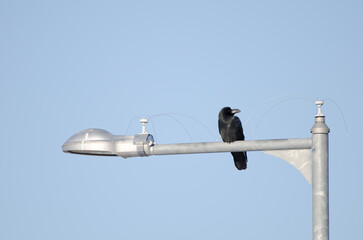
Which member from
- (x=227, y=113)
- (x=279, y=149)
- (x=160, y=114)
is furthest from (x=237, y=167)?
(x=279, y=149)

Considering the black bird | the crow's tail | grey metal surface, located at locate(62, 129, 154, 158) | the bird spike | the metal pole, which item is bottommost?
the metal pole

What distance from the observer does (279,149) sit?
6.58 meters

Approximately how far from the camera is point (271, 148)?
6.62 metres

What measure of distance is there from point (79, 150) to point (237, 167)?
3.65 metres

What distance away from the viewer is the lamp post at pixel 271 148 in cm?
629

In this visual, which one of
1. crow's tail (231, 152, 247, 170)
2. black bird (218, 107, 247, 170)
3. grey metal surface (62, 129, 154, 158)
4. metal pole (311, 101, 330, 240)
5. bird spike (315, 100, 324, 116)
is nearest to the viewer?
metal pole (311, 101, 330, 240)

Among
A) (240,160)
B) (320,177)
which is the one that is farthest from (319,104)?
(240,160)

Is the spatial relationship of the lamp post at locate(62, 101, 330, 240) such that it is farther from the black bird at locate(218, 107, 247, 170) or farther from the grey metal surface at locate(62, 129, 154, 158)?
the black bird at locate(218, 107, 247, 170)

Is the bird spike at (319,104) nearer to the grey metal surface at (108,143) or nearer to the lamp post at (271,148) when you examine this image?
the lamp post at (271,148)

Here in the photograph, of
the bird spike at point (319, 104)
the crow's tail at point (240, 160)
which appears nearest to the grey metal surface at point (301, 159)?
the bird spike at point (319, 104)

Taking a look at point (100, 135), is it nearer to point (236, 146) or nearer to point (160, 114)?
point (160, 114)

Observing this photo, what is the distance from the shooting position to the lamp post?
6.29 m

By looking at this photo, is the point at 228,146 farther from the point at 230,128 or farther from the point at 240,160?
the point at 230,128

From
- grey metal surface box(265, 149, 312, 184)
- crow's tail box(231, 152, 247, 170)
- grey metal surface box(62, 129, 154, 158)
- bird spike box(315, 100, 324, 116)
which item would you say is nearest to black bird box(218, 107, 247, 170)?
crow's tail box(231, 152, 247, 170)
